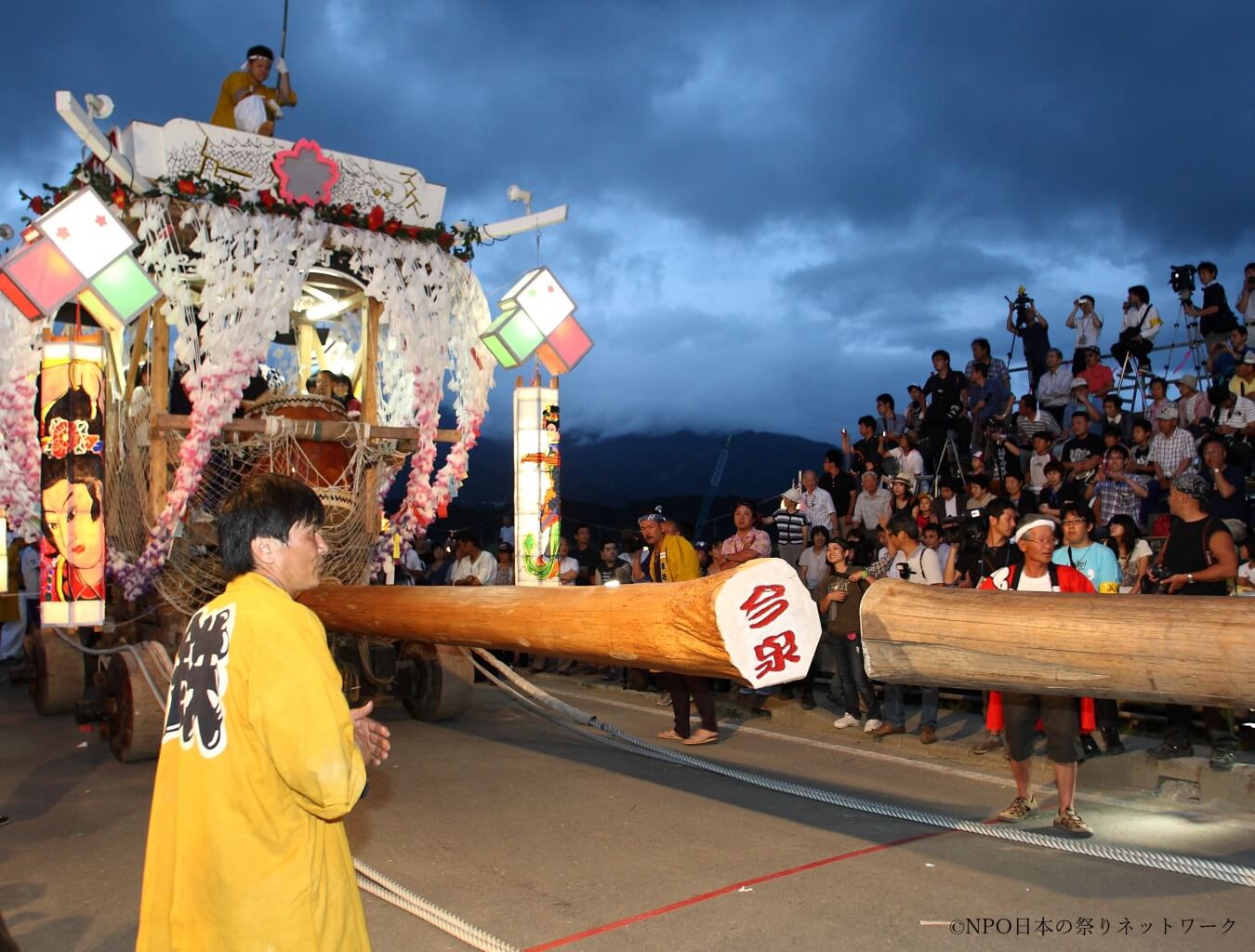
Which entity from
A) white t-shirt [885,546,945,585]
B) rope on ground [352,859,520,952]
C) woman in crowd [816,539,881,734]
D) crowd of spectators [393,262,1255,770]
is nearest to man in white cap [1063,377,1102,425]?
crowd of spectators [393,262,1255,770]

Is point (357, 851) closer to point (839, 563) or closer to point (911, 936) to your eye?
point (911, 936)

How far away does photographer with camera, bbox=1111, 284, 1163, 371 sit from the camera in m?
11.7

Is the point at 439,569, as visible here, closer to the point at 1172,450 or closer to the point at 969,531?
the point at 969,531

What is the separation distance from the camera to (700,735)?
328 inches

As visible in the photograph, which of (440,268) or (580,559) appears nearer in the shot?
(440,268)

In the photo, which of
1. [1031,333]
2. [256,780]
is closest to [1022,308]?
[1031,333]

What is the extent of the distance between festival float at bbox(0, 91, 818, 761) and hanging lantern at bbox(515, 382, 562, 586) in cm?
2

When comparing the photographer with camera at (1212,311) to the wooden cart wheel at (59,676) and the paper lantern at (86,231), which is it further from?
the wooden cart wheel at (59,676)

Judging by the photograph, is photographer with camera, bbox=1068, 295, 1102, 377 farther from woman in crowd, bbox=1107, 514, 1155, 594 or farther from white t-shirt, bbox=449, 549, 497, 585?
white t-shirt, bbox=449, 549, 497, 585

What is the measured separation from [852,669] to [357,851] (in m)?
4.47

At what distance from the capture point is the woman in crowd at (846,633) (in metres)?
8.30

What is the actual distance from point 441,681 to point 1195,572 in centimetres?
582

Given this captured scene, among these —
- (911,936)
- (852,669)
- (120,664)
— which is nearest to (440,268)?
(120,664)

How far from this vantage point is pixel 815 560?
985 centimetres
